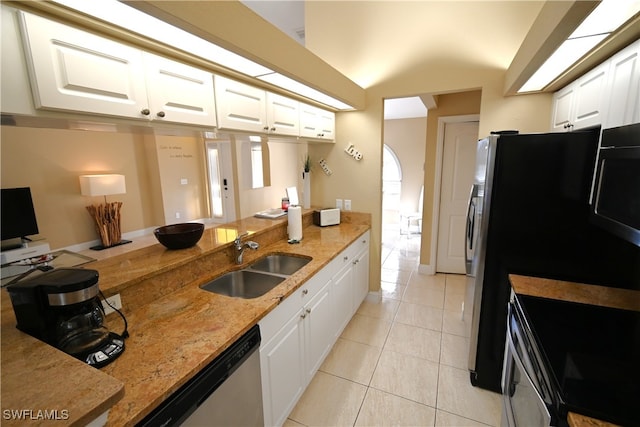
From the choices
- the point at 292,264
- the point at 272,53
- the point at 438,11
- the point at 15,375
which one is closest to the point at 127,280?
the point at 15,375

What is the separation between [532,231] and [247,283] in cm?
196

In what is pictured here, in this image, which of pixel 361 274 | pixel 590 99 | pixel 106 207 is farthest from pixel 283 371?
pixel 106 207

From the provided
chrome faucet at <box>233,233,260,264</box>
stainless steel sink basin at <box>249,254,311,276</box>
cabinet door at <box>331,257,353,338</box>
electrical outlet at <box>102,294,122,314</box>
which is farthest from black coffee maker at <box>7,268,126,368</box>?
cabinet door at <box>331,257,353,338</box>

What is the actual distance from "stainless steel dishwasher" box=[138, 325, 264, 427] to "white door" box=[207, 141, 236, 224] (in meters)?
4.45

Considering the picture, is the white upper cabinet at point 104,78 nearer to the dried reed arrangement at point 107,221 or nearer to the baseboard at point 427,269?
the baseboard at point 427,269

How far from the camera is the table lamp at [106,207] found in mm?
4004

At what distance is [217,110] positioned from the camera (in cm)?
157

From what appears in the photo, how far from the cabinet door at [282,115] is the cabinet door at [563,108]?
1933 millimetres

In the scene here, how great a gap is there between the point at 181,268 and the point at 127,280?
319 millimetres

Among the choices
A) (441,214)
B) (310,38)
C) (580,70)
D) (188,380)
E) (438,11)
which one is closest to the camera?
(188,380)

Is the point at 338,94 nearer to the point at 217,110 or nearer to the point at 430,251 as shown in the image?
the point at 217,110

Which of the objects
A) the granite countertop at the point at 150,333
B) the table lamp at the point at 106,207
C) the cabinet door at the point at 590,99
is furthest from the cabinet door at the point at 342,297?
the table lamp at the point at 106,207

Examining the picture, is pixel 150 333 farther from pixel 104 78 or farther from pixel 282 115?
pixel 282 115

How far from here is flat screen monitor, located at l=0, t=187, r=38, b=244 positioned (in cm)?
282
